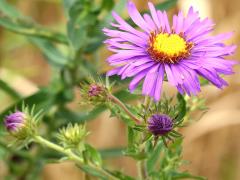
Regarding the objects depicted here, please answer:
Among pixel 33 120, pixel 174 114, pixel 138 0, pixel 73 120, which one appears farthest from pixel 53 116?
pixel 138 0

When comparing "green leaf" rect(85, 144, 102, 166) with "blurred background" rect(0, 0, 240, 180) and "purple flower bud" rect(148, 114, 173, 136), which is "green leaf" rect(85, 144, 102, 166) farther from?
"blurred background" rect(0, 0, 240, 180)

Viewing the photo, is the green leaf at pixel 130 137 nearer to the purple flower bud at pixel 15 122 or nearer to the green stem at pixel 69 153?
the green stem at pixel 69 153

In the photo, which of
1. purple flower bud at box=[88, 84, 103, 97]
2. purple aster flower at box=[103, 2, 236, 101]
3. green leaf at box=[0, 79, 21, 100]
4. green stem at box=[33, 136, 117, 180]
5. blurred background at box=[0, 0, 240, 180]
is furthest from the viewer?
blurred background at box=[0, 0, 240, 180]

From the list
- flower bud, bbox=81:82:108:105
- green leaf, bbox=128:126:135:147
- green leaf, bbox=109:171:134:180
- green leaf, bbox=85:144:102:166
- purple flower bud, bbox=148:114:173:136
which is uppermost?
flower bud, bbox=81:82:108:105

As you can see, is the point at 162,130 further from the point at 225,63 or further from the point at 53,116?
the point at 53,116

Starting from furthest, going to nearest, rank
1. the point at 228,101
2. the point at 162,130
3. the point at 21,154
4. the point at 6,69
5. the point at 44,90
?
the point at 228,101, the point at 6,69, the point at 21,154, the point at 44,90, the point at 162,130

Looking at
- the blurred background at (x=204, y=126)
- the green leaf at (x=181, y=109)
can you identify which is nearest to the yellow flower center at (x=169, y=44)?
the green leaf at (x=181, y=109)

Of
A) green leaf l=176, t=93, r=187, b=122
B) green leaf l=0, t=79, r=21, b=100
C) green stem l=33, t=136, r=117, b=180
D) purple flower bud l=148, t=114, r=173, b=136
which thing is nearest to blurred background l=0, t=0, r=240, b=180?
green leaf l=0, t=79, r=21, b=100
